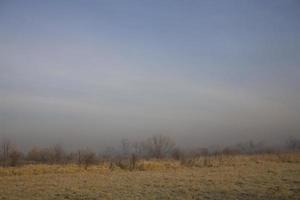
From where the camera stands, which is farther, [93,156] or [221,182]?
[93,156]

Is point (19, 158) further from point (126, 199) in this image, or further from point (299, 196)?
point (299, 196)

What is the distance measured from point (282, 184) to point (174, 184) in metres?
6.88

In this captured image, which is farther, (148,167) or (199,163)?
(199,163)

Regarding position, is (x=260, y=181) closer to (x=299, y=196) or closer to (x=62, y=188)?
(x=299, y=196)

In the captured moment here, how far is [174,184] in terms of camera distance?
27297 millimetres

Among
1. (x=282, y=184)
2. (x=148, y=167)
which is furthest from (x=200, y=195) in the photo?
(x=148, y=167)

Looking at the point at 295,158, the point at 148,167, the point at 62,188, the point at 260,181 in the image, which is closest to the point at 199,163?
the point at 148,167

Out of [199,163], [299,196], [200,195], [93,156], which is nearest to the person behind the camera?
[299,196]

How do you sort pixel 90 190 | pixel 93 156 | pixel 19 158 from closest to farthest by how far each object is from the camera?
pixel 90 190
pixel 93 156
pixel 19 158

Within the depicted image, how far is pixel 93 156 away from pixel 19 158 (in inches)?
595

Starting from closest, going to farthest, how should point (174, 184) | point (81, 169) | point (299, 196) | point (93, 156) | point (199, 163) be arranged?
point (299, 196)
point (174, 184)
point (81, 169)
point (199, 163)
point (93, 156)

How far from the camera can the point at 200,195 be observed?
73.8ft

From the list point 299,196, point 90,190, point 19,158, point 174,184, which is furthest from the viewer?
point 19,158

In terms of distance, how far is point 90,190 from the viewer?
83.0 feet
